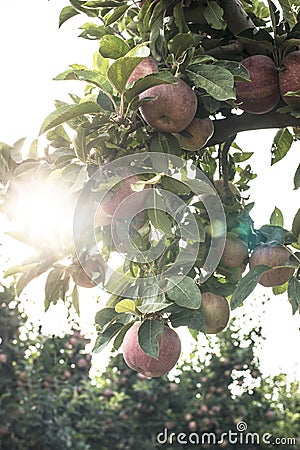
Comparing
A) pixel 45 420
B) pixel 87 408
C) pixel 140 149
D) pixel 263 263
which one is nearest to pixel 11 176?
pixel 140 149

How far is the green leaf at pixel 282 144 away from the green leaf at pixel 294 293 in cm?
30

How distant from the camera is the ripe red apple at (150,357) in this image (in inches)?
46.2

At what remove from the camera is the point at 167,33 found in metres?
1.17

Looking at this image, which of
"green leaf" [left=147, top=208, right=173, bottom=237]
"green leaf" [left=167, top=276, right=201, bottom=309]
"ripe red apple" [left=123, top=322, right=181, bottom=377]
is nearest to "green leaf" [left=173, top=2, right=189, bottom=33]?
"green leaf" [left=147, top=208, right=173, bottom=237]

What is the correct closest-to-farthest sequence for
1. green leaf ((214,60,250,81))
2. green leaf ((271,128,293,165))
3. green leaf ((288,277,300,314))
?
green leaf ((214,60,250,81)), green leaf ((288,277,300,314)), green leaf ((271,128,293,165))

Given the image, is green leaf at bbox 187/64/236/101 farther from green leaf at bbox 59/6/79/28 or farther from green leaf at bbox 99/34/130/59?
green leaf at bbox 59/6/79/28

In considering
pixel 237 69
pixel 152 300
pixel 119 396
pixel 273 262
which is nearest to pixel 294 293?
pixel 273 262

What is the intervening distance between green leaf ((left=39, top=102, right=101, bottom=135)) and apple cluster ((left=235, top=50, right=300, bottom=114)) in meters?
0.26

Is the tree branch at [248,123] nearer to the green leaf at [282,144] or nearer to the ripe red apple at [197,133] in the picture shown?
the ripe red apple at [197,133]

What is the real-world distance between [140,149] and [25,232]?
0.31 m

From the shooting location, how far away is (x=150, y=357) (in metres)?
1.18

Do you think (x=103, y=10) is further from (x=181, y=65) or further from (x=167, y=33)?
(x=181, y=65)

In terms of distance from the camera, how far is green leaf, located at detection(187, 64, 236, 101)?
964mm

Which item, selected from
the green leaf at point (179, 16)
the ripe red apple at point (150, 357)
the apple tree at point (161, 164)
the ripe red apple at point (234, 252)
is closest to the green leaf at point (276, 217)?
the apple tree at point (161, 164)
